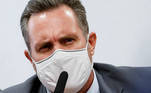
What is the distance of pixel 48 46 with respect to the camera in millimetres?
821

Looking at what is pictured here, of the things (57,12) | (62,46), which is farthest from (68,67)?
(57,12)

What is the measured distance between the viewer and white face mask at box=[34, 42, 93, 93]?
0.78 metres

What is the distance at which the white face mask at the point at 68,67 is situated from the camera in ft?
2.56

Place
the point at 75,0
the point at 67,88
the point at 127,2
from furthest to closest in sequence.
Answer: the point at 127,2 → the point at 75,0 → the point at 67,88

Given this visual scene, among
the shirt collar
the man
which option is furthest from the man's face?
the shirt collar

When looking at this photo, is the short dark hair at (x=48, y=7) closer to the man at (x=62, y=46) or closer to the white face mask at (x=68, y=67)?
the man at (x=62, y=46)

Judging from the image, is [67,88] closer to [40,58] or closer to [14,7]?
[40,58]

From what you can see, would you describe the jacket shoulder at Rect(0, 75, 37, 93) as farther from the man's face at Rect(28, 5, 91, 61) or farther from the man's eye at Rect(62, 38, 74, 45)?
the man's eye at Rect(62, 38, 74, 45)

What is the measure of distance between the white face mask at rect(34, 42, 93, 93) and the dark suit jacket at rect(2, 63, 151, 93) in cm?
20

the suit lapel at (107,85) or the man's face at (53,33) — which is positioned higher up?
the man's face at (53,33)

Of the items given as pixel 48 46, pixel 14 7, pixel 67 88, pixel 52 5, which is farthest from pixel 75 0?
pixel 14 7

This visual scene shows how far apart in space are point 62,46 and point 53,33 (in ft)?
0.17

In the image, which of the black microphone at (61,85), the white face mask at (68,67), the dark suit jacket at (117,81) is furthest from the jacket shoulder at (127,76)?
the black microphone at (61,85)

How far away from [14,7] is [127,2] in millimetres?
594
